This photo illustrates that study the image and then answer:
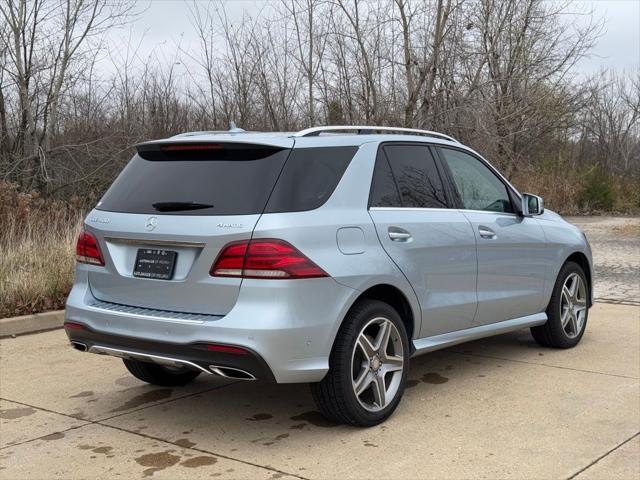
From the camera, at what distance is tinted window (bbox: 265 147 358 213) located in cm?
406

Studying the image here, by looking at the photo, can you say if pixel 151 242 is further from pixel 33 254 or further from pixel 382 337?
pixel 33 254

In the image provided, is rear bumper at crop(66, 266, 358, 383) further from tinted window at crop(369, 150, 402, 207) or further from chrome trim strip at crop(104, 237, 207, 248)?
tinted window at crop(369, 150, 402, 207)

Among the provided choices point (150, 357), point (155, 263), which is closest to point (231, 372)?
point (150, 357)

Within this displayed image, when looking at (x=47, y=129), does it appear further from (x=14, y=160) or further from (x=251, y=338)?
(x=251, y=338)

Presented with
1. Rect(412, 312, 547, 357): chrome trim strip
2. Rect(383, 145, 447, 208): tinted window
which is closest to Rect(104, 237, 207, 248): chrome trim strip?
Rect(383, 145, 447, 208): tinted window

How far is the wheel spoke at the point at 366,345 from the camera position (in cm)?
435

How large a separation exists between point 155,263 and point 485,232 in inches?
98.7

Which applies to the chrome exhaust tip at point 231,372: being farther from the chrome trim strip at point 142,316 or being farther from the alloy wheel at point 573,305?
the alloy wheel at point 573,305

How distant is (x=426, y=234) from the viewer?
4.83 meters

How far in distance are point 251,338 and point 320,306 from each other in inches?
16.9

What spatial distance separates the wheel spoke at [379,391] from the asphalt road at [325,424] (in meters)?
0.16

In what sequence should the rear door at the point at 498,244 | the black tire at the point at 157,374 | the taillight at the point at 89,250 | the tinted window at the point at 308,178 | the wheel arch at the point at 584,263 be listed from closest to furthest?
the tinted window at the point at 308,178
the taillight at the point at 89,250
the black tire at the point at 157,374
the rear door at the point at 498,244
the wheel arch at the point at 584,263

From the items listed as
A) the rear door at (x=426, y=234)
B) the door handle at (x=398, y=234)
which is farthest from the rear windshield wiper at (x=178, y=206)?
the door handle at (x=398, y=234)

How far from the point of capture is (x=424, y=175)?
5.14 m
